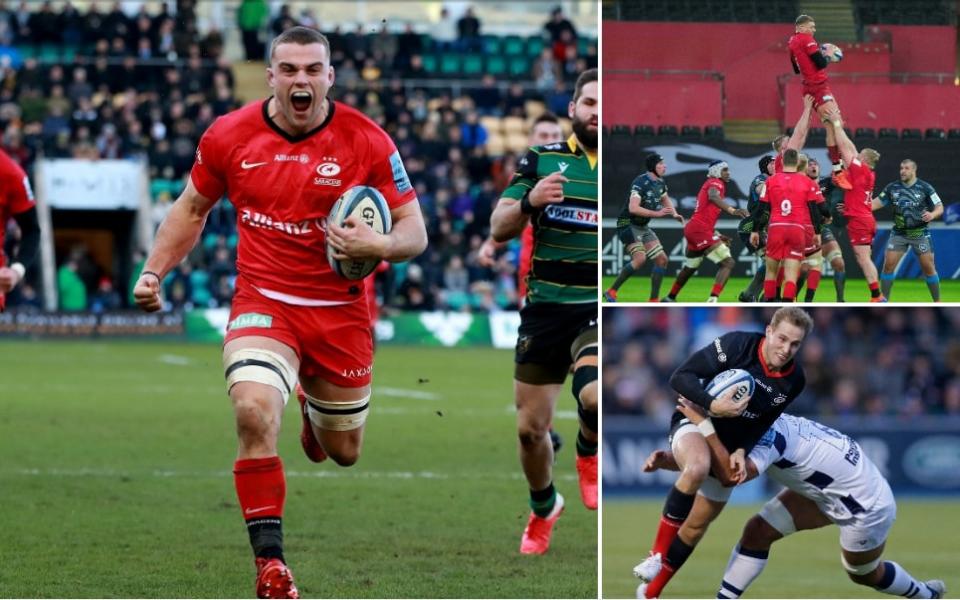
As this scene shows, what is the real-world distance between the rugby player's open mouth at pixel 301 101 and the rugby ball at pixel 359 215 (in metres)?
0.40

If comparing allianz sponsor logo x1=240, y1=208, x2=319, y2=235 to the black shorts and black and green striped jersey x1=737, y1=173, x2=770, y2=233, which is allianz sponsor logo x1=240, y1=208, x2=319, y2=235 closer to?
the black shorts

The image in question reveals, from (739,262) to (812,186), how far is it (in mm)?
387

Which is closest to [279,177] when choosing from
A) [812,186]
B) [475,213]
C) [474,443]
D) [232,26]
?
[812,186]

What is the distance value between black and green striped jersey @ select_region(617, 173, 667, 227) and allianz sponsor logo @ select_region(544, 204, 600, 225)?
8.95 feet

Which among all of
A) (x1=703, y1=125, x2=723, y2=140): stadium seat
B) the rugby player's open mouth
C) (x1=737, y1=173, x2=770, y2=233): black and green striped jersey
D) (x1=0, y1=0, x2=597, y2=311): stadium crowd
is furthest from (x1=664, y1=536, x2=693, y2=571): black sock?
(x1=0, y1=0, x2=597, y2=311): stadium crowd

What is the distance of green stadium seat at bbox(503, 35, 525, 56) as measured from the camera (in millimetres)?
33344

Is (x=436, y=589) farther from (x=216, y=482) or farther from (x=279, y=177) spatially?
(x=216, y=482)

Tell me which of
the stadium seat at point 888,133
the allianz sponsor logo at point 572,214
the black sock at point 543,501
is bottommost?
the black sock at point 543,501

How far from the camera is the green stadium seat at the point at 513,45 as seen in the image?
109 feet

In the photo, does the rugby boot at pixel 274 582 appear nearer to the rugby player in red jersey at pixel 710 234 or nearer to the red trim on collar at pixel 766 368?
the rugby player in red jersey at pixel 710 234

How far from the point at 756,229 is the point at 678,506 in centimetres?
147

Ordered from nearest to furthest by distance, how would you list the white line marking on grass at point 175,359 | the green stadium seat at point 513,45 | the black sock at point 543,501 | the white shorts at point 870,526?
1. the white shorts at point 870,526
2. the black sock at point 543,501
3. the white line marking on grass at point 175,359
4. the green stadium seat at point 513,45

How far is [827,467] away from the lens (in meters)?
6.57

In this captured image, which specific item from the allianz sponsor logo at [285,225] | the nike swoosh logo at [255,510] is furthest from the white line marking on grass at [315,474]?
the nike swoosh logo at [255,510]
